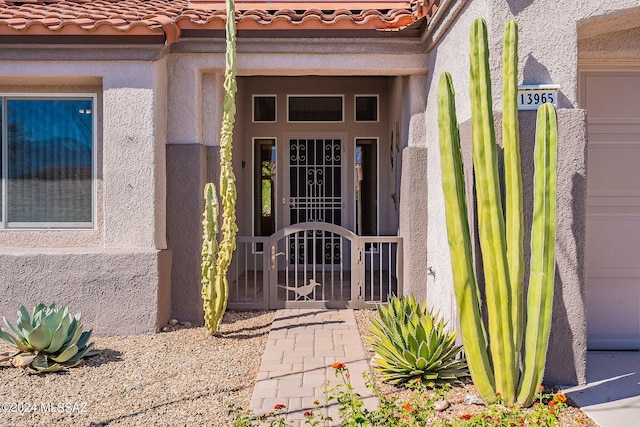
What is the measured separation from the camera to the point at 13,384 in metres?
4.83

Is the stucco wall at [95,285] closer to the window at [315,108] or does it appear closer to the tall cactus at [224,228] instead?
the tall cactus at [224,228]

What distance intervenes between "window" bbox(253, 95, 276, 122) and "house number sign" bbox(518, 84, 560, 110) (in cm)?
665

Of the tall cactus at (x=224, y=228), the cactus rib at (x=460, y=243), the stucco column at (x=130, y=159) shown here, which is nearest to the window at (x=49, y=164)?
the stucco column at (x=130, y=159)

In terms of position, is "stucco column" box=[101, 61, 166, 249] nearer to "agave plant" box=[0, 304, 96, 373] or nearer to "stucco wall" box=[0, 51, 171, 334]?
"stucco wall" box=[0, 51, 171, 334]

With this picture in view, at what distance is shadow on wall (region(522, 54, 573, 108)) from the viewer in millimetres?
4703

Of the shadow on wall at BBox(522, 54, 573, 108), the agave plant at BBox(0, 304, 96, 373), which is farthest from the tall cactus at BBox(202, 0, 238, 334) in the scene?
the shadow on wall at BBox(522, 54, 573, 108)

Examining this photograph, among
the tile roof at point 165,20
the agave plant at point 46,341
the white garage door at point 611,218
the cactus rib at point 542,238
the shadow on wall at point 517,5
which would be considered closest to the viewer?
the cactus rib at point 542,238

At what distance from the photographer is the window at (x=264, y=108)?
10680 millimetres

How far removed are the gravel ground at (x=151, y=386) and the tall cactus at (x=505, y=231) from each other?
Result: 0.50 metres

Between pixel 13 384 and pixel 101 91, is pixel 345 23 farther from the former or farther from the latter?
pixel 13 384

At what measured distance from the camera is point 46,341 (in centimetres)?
515

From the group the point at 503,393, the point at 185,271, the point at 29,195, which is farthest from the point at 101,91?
the point at 503,393

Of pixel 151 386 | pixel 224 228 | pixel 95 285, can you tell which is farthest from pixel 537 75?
pixel 95 285

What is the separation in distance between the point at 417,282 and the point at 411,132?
1.98 meters
